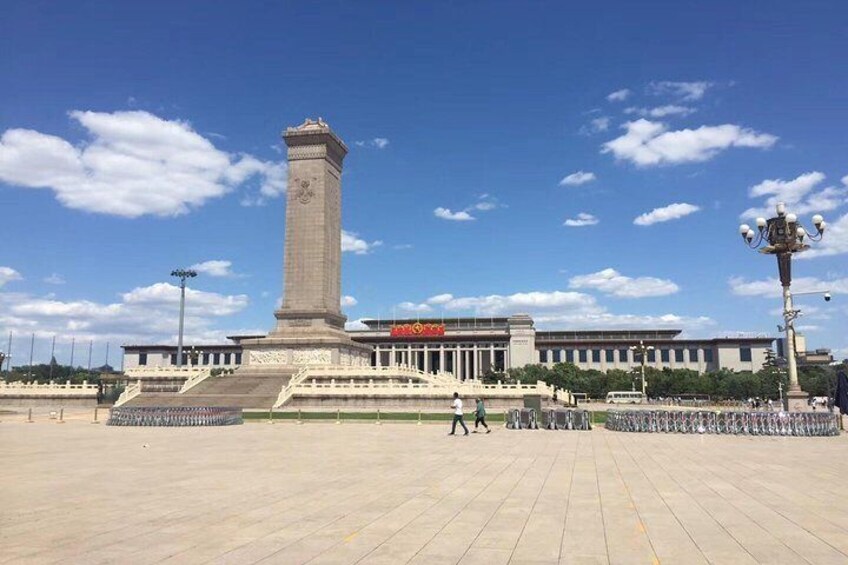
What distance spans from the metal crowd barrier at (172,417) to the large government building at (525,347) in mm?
94163

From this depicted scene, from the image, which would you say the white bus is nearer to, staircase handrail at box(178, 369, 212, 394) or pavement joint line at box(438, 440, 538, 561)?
staircase handrail at box(178, 369, 212, 394)

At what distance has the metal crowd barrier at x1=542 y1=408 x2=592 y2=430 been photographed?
101 ft

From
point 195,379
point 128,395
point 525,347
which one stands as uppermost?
point 525,347

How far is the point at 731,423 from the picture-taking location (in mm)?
27797

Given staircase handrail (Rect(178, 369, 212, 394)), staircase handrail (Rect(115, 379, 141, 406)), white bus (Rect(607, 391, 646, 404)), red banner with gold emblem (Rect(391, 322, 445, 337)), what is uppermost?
red banner with gold emblem (Rect(391, 322, 445, 337))

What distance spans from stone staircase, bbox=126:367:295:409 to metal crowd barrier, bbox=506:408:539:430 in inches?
910

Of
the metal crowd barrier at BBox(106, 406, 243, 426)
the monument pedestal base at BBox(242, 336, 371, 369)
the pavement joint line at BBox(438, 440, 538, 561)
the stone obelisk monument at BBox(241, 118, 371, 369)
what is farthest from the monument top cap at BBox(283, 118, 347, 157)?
the pavement joint line at BBox(438, 440, 538, 561)

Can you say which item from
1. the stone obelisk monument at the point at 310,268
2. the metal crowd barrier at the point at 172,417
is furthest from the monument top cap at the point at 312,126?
the metal crowd barrier at the point at 172,417

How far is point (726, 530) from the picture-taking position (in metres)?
9.36

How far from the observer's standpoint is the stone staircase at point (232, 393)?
1994 inches

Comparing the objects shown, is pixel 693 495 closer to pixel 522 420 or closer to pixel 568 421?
pixel 568 421

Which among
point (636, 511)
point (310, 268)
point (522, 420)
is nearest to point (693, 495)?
point (636, 511)

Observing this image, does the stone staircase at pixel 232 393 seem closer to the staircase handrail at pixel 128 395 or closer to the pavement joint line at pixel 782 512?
the staircase handrail at pixel 128 395

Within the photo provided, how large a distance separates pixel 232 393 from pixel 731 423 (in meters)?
39.9
